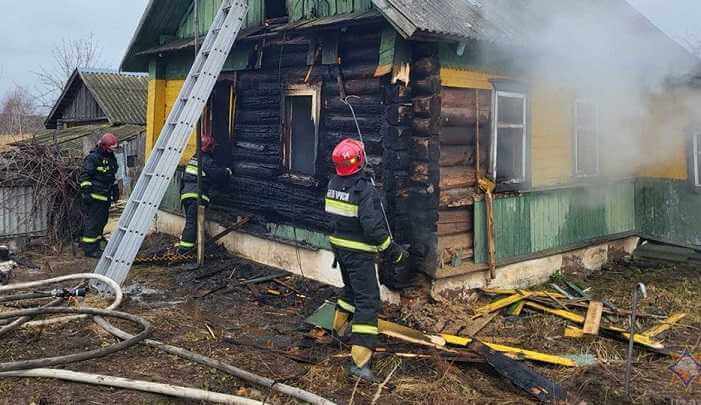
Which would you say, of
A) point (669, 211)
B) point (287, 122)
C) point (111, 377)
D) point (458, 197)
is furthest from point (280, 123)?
point (669, 211)

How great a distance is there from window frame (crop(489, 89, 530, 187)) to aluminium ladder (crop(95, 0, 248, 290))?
153 inches

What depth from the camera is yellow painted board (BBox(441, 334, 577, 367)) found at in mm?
5230

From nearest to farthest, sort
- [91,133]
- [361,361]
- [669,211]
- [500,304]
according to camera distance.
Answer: [361,361]
[500,304]
[669,211]
[91,133]

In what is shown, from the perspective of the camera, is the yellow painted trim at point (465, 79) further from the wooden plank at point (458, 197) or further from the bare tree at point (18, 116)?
the bare tree at point (18, 116)

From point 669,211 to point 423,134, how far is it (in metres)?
5.67

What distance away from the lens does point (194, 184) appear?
8922mm

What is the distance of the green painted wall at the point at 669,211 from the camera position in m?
9.34

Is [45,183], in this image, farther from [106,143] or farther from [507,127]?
[507,127]

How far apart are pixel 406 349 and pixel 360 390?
801mm

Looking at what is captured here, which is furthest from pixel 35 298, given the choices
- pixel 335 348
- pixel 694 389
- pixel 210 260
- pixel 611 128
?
pixel 611 128

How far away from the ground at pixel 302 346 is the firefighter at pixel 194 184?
82 cm

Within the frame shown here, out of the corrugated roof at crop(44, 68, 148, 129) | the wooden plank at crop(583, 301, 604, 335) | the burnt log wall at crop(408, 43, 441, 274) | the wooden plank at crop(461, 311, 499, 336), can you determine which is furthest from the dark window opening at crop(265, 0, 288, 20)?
the corrugated roof at crop(44, 68, 148, 129)

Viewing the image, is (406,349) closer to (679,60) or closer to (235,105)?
(235,105)

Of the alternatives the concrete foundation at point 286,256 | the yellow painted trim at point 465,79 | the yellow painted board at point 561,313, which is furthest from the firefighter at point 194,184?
the yellow painted board at point 561,313
